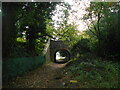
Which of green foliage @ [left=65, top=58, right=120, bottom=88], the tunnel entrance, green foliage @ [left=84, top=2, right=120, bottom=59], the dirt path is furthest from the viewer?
the tunnel entrance

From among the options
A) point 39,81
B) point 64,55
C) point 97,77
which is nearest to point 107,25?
point 97,77

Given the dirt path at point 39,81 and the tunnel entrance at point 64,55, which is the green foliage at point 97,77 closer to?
the dirt path at point 39,81

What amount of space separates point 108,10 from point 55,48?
1252 cm

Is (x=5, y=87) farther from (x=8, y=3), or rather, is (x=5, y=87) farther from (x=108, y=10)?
(x=108, y=10)

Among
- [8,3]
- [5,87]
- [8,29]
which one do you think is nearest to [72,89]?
[5,87]

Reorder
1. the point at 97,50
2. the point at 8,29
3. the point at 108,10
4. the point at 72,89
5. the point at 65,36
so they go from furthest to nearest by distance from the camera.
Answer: the point at 65,36
the point at 97,50
the point at 108,10
the point at 8,29
the point at 72,89

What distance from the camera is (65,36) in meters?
13.4

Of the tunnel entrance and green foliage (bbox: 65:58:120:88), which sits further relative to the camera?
the tunnel entrance

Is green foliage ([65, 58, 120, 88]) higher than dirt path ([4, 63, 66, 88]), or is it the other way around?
green foliage ([65, 58, 120, 88])

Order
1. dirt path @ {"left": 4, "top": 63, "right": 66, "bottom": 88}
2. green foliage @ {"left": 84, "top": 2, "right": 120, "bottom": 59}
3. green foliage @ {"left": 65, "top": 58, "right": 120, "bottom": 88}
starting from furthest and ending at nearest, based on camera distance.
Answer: green foliage @ {"left": 84, "top": 2, "right": 120, "bottom": 59}, dirt path @ {"left": 4, "top": 63, "right": 66, "bottom": 88}, green foliage @ {"left": 65, "top": 58, "right": 120, "bottom": 88}

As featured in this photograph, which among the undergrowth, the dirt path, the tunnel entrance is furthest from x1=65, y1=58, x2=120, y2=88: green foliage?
the tunnel entrance

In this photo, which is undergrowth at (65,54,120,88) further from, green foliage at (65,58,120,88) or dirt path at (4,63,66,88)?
dirt path at (4,63,66,88)

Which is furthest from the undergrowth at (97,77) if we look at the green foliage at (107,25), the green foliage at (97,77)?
the green foliage at (107,25)

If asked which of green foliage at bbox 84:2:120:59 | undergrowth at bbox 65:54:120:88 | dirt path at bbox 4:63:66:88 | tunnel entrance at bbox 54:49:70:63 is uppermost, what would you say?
green foliage at bbox 84:2:120:59
